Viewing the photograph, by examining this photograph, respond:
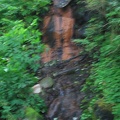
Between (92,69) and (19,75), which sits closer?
(19,75)

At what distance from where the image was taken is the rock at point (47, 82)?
6991 mm

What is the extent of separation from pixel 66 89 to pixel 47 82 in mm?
539

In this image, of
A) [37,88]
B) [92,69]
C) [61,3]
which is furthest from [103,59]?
[61,3]

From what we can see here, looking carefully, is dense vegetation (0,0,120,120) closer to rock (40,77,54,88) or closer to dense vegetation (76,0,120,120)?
dense vegetation (76,0,120,120)

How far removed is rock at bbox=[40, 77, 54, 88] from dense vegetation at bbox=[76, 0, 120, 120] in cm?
91

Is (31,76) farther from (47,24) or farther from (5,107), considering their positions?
(47,24)

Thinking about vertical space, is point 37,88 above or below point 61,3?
below

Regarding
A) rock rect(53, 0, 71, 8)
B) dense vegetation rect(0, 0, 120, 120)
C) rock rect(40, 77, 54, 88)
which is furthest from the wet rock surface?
rock rect(53, 0, 71, 8)

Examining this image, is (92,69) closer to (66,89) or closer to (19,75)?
(66,89)

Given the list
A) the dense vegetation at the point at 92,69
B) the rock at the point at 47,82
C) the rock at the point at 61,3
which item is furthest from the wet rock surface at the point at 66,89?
the rock at the point at 61,3

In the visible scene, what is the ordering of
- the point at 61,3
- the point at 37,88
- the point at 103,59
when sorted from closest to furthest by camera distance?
the point at 103,59, the point at 37,88, the point at 61,3

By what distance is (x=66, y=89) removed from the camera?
674 centimetres

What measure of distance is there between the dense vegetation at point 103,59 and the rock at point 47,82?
91 cm

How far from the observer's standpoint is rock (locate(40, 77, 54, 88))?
6.99 metres
